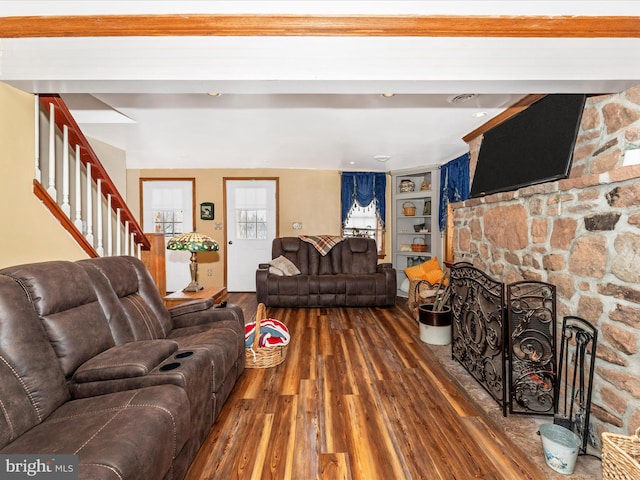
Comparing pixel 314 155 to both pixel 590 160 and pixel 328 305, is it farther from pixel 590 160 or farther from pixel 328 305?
pixel 590 160

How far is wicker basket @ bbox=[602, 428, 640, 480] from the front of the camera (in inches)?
49.1

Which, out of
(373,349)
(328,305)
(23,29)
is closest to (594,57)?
(373,349)

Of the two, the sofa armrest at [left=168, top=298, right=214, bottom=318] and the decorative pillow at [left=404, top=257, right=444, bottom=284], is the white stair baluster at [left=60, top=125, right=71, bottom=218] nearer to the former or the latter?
the sofa armrest at [left=168, top=298, right=214, bottom=318]

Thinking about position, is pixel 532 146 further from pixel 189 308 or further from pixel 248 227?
pixel 248 227

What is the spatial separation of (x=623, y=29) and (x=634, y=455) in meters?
2.04

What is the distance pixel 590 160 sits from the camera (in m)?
1.90

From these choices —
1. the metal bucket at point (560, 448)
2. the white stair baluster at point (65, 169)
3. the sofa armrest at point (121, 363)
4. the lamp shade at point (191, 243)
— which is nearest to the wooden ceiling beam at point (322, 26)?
the white stair baluster at point (65, 169)

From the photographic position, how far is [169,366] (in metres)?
1.55

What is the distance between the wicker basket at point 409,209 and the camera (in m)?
5.63

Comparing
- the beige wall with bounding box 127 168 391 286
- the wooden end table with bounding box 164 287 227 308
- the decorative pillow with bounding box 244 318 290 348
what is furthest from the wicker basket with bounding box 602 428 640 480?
the beige wall with bounding box 127 168 391 286

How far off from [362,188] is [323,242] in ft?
4.50

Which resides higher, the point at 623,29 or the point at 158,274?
the point at 623,29

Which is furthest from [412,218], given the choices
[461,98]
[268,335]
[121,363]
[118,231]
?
[121,363]

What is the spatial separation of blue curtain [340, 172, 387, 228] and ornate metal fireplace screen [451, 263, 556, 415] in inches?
141
